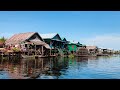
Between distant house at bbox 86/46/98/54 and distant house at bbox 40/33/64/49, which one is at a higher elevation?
distant house at bbox 40/33/64/49

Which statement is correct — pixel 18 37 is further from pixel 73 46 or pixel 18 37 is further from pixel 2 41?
pixel 73 46

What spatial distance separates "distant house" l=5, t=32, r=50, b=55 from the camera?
18.9 meters

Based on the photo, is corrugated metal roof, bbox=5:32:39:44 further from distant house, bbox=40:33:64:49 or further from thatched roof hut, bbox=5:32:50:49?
distant house, bbox=40:33:64:49

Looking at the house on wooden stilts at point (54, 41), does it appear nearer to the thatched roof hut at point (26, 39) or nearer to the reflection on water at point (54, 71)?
the thatched roof hut at point (26, 39)

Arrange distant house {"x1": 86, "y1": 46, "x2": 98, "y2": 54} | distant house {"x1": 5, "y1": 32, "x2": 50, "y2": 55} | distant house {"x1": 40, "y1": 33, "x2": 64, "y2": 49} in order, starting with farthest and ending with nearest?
distant house {"x1": 86, "y1": 46, "x2": 98, "y2": 54}
distant house {"x1": 40, "y1": 33, "x2": 64, "y2": 49}
distant house {"x1": 5, "y1": 32, "x2": 50, "y2": 55}

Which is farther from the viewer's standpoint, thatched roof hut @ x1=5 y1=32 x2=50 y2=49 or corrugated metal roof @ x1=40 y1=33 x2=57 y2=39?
corrugated metal roof @ x1=40 y1=33 x2=57 y2=39

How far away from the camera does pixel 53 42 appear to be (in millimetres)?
22422

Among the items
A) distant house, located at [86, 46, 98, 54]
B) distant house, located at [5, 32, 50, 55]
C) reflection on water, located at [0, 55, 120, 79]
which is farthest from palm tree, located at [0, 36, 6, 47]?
Answer: distant house, located at [86, 46, 98, 54]

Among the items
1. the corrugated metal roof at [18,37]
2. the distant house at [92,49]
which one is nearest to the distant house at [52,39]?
the corrugated metal roof at [18,37]
